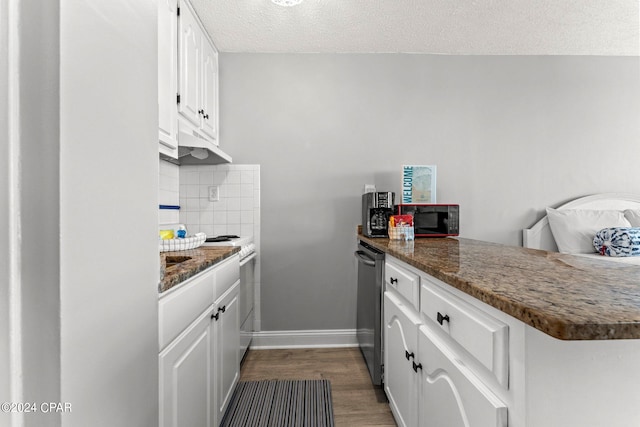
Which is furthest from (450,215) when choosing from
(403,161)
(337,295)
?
(337,295)

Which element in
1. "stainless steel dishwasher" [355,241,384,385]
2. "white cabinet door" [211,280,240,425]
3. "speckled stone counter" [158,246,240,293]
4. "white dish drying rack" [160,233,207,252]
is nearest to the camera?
"speckled stone counter" [158,246,240,293]

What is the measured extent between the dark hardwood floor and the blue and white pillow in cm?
200

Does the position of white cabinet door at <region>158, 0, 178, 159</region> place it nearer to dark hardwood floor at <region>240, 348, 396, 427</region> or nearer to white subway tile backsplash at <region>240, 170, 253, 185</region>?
white subway tile backsplash at <region>240, 170, 253, 185</region>

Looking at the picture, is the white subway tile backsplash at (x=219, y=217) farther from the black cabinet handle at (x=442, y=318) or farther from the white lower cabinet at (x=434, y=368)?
the black cabinet handle at (x=442, y=318)

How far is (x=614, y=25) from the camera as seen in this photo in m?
2.43

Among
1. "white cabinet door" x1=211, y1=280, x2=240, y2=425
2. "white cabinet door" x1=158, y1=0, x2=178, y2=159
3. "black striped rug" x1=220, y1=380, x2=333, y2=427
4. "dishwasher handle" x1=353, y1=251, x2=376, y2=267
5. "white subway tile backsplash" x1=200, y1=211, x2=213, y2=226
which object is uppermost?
"white cabinet door" x1=158, y1=0, x2=178, y2=159

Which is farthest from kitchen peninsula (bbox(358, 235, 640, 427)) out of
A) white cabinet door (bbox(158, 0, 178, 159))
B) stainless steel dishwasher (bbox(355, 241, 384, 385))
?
white cabinet door (bbox(158, 0, 178, 159))

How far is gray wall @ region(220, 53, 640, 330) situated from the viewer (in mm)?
2754

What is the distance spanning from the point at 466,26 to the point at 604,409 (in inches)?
99.8

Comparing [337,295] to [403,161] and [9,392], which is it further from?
[9,392]

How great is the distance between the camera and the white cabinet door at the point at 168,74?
1752 millimetres

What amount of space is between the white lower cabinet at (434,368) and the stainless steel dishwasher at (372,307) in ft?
0.40

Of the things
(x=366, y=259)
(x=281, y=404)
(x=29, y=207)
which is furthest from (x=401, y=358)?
(x=29, y=207)

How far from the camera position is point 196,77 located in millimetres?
2236
